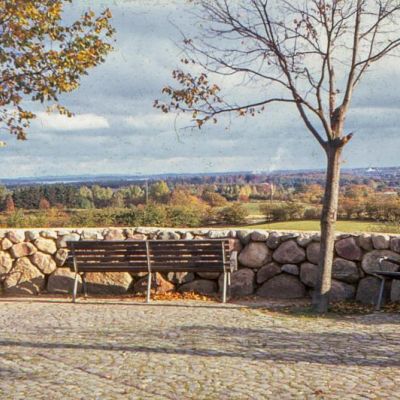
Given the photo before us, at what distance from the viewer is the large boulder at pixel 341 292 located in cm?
1048

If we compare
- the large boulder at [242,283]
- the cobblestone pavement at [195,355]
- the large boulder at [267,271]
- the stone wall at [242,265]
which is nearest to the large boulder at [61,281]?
the stone wall at [242,265]

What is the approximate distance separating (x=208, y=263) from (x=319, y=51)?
128 inches

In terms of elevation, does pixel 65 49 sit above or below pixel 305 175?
above

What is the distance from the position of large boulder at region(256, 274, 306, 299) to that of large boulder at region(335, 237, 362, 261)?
0.74 metres

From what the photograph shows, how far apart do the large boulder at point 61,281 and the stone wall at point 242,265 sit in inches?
0.6

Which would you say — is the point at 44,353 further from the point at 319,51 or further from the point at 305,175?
the point at 305,175

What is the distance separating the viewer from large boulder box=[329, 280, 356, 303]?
10.5m

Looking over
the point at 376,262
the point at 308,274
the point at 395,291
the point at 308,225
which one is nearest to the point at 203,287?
the point at 308,274

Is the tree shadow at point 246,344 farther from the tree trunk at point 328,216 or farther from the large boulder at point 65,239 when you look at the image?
the large boulder at point 65,239

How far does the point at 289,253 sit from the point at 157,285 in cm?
198

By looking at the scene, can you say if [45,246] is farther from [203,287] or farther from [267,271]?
[267,271]

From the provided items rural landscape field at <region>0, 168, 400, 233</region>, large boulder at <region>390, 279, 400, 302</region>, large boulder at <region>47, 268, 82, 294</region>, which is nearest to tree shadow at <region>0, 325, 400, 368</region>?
large boulder at <region>390, 279, 400, 302</region>

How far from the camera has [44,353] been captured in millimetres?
6652

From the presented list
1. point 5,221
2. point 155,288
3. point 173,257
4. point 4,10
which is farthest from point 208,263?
point 5,221
